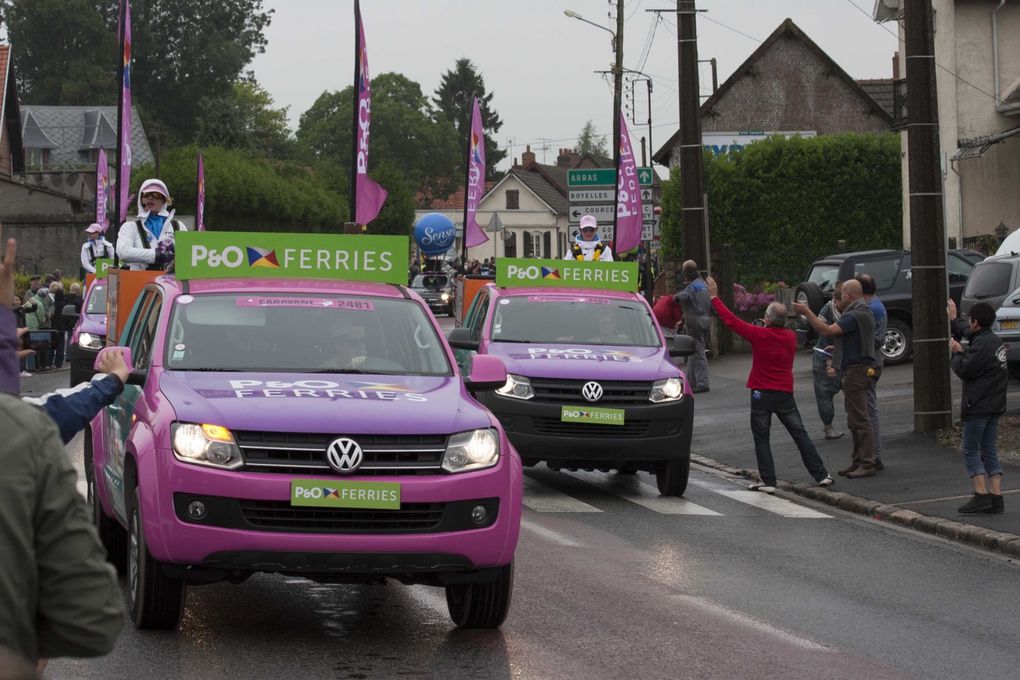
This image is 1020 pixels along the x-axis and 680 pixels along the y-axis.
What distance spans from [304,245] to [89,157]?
10725cm

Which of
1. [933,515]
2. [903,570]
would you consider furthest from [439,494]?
[933,515]

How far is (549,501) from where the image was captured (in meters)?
14.7

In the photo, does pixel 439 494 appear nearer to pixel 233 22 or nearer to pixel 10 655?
pixel 10 655

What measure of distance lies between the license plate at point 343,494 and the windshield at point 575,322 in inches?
321

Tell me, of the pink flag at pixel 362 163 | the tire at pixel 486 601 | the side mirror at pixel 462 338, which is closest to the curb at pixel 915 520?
the side mirror at pixel 462 338

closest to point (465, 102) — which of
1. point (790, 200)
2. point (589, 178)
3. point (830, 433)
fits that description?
point (790, 200)

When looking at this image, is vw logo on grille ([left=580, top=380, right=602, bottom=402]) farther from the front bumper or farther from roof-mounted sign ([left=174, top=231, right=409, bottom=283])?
roof-mounted sign ([left=174, top=231, right=409, bottom=283])

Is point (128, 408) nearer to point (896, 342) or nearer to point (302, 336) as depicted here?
point (302, 336)

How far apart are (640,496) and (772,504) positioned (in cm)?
114

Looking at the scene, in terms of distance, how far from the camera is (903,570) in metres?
11.4

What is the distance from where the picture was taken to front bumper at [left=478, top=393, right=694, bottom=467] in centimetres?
1478

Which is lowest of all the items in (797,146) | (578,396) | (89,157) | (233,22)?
(578,396)

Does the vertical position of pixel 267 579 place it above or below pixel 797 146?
below

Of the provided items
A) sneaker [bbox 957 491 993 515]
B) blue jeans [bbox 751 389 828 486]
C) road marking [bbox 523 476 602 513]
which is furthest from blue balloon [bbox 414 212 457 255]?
sneaker [bbox 957 491 993 515]
